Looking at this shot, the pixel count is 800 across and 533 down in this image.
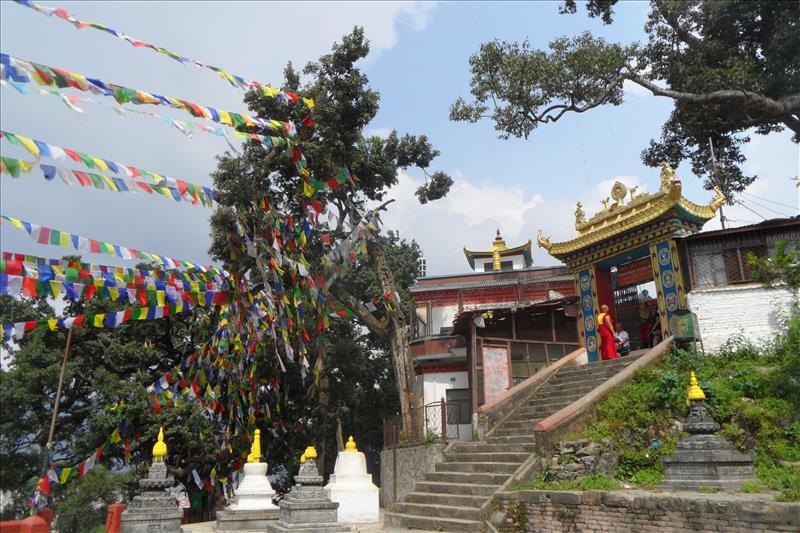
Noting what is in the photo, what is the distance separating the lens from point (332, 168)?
1767cm

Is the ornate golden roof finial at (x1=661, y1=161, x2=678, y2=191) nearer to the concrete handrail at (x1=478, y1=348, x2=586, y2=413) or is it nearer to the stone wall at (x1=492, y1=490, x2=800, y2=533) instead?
the concrete handrail at (x1=478, y1=348, x2=586, y2=413)

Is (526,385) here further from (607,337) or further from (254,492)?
(254,492)

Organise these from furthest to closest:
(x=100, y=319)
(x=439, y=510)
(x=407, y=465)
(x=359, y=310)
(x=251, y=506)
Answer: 1. (x=359, y=310)
2. (x=407, y=465)
3. (x=251, y=506)
4. (x=439, y=510)
5. (x=100, y=319)

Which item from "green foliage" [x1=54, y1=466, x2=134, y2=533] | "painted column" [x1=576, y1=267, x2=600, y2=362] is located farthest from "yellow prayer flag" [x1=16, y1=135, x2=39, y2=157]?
"painted column" [x1=576, y1=267, x2=600, y2=362]

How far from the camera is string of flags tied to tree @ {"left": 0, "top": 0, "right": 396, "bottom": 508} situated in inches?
297

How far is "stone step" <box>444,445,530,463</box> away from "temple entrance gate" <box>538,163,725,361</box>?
18.0ft

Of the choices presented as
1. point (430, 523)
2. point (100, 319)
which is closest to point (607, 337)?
point (430, 523)

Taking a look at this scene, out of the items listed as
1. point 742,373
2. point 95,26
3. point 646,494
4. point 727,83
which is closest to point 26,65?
point 95,26

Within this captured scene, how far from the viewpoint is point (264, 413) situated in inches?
909

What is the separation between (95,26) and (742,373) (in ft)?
41.5

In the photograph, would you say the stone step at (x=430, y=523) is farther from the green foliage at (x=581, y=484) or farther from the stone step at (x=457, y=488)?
the green foliage at (x=581, y=484)

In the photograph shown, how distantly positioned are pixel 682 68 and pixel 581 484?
13.4m

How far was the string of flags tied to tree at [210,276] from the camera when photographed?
7.55 metres

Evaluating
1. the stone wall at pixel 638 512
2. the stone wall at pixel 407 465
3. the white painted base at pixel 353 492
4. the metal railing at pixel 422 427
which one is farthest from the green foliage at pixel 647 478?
the white painted base at pixel 353 492
